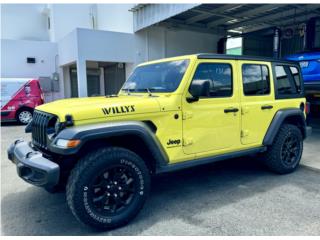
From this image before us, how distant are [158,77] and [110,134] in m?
1.30

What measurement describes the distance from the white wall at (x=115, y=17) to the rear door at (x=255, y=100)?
32.0ft

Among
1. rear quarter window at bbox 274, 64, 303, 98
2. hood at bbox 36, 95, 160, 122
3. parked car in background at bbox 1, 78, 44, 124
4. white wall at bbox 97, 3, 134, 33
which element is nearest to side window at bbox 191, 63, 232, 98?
hood at bbox 36, 95, 160, 122

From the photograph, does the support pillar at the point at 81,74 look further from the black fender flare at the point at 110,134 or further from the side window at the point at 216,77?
the black fender flare at the point at 110,134

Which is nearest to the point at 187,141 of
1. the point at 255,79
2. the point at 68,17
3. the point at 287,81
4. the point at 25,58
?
the point at 255,79

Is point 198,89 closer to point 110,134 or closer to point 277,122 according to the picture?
point 110,134

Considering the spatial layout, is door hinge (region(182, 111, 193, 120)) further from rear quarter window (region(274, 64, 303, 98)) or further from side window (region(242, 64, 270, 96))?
rear quarter window (region(274, 64, 303, 98))

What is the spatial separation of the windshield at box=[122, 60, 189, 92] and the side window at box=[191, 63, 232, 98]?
0.22 meters

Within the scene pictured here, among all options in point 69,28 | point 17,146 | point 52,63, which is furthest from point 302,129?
point 69,28

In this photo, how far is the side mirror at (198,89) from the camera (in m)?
3.12

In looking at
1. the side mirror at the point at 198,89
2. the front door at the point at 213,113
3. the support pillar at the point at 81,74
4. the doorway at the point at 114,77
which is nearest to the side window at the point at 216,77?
the front door at the point at 213,113

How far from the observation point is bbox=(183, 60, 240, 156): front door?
3328mm

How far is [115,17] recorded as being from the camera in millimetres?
15023

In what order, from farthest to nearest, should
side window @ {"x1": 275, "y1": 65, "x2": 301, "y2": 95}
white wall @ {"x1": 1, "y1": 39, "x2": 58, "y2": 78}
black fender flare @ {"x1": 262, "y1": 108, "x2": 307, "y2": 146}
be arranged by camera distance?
1. white wall @ {"x1": 1, "y1": 39, "x2": 58, "y2": 78}
2. side window @ {"x1": 275, "y1": 65, "x2": 301, "y2": 95}
3. black fender flare @ {"x1": 262, "y1": 108, "x2": 307, "y2": 146}

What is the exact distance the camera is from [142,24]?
12.1m
